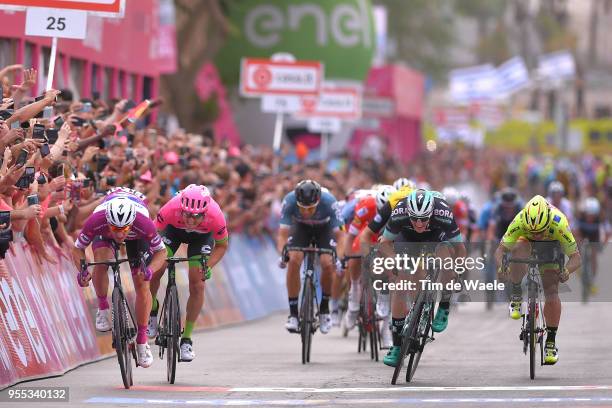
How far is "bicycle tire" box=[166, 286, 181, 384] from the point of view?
47.8ft

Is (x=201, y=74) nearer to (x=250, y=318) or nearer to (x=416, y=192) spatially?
(x=250, y=318)

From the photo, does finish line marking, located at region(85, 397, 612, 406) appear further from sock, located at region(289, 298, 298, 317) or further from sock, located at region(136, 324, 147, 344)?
sock, located at region(289, 298, 298, 317)

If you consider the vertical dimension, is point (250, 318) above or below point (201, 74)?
below

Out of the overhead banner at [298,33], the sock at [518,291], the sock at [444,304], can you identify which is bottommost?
the sock at [444,304]

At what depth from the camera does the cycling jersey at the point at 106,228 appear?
13867 millimetres

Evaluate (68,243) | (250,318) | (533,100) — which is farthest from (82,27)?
(533,100)

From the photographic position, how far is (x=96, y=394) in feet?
43.8

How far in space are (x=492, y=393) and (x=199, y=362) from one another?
4239 millimetres

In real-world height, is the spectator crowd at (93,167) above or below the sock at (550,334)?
above

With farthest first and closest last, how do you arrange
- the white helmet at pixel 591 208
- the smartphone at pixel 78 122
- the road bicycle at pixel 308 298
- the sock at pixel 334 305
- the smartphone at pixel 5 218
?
the white helmet at pixel 591 208
the sock at pixel 334 305
the smartphone at pixel 78 122
the road bicycle at pixel 308 298
the smartphone at pixel 5 218

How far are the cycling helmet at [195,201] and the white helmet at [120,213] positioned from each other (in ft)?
3.43

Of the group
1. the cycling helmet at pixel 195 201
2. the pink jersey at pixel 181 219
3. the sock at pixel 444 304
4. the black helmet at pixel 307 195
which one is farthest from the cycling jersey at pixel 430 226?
the black helmet at pixel 307 195

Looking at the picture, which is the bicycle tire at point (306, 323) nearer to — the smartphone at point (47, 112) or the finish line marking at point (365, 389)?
the finish line marking at point (365, 389)

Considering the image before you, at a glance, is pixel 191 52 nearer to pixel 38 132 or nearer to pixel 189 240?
pixel 189 240
